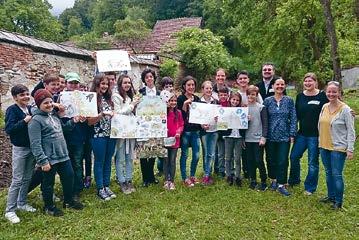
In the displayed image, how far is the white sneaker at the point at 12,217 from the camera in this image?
4.47 metres

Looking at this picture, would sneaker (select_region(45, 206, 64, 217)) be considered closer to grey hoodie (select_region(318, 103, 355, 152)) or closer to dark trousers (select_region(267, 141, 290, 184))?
dark trousers (select_region(267, 141, 290, 184))

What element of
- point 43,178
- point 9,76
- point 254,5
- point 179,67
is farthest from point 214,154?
point 179,67

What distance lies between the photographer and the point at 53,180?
A: 4.59 m

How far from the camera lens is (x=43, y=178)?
4551mm

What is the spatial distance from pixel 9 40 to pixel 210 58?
12.5 metres

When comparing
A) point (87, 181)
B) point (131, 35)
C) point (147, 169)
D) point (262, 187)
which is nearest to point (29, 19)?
point (131, 35)

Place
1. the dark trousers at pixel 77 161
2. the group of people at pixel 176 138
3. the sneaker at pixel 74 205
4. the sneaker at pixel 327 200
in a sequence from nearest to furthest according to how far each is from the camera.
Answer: the group of people at pixel 176 138
the sneaker at pixel 74 205
the dark trousers at pixel 77 161
the sneaker at pixel 327 200

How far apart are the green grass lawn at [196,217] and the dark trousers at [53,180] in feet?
0.74

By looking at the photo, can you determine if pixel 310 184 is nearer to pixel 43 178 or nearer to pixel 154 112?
pixel 154 112

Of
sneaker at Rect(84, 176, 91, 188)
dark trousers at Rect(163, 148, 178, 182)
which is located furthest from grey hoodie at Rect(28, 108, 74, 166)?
dark trousers at Rect(163, 148, 178, 182)

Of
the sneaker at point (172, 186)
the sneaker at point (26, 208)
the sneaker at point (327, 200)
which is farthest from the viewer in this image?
the sneaker at point (172, 186)

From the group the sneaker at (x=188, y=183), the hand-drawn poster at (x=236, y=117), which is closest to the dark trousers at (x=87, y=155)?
the sneaker at (x=188, y=183)

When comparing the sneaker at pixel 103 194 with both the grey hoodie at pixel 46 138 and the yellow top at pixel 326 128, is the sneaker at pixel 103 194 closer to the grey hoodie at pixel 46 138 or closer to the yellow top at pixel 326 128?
the grey hoodie at pixel 46 138

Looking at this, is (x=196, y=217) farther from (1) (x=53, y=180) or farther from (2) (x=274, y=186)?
(1) (x=53, y=180)
